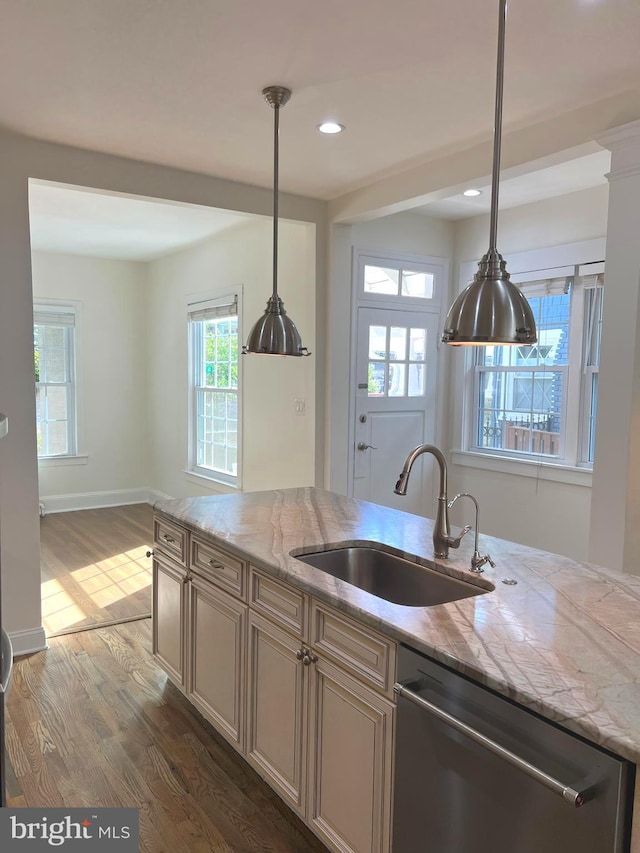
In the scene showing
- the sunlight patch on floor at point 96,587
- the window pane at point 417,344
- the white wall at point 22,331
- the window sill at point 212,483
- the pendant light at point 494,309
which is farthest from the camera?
the window sill at point 212,483

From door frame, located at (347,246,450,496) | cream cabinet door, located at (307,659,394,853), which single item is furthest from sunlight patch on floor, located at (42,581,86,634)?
cream cabinet door, located at (307,659,394,853)

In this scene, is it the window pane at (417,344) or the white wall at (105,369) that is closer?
the window pane at (417,344)

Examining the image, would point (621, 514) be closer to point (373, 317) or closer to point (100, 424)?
point (373, 317)

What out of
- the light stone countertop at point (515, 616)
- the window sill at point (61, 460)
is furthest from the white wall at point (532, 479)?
the window sill at point (61, 460)

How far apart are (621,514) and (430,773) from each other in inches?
65.3

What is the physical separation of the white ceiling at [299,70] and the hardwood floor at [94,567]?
270 cm

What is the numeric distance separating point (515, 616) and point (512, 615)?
1 cm

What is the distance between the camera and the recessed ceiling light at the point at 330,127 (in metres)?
2.89

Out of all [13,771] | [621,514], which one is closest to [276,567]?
[13,771]

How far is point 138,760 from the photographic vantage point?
2453mm

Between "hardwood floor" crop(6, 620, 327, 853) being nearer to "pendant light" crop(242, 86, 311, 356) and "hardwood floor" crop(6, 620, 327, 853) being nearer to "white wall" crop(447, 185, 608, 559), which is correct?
"pendant light" crop(242, 86, 311, 356)

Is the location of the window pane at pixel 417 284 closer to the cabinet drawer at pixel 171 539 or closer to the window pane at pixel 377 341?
the window pane at pixel 377 341

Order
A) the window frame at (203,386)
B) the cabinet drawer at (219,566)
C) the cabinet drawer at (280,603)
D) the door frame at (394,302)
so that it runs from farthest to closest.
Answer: the window frame at (203,386) < the door frame at (394,302) < the cabinet drawer at (219,566) < the cabinet drawer at (280,603)

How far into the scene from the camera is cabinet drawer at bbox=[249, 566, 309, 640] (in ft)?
6.32
